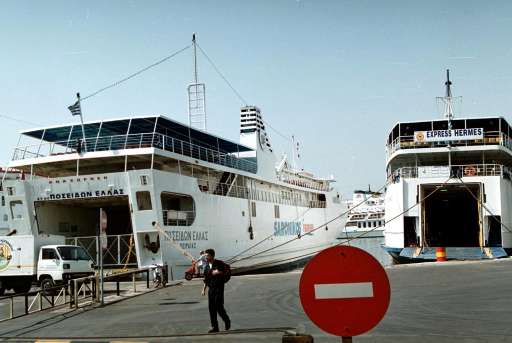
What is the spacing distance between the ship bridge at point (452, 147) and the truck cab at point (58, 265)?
17662 mm

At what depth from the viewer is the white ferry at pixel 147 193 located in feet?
75.9

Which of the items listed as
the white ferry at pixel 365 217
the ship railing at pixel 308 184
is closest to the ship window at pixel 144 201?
the ship railing at pixel 308 184

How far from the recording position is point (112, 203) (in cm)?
2695

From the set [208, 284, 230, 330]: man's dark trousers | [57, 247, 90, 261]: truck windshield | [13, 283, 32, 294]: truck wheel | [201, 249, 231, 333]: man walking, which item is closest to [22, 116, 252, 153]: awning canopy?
[57, 247, 90, 261]: truck windshield

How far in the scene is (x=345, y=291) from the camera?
3.50 m

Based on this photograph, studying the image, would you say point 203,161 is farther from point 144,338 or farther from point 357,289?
point 357,289

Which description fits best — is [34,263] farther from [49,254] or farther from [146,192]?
[146,192]

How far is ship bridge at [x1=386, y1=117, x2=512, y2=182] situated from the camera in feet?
96.6

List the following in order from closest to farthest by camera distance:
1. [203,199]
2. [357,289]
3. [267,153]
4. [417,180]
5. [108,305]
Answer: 1. [357,289]
2. [108,305]
3. [203,199]
4. [417,180]
5. [267,153]

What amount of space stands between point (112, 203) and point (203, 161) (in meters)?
5.16

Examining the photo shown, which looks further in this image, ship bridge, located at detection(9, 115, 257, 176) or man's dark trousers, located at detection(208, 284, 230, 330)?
ship bridge, located at detection(9, 115, 257, 176)

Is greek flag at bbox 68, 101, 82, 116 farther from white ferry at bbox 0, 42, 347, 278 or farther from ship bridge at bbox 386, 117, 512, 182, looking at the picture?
ship bridge at bbox 386, 117, 512, 182

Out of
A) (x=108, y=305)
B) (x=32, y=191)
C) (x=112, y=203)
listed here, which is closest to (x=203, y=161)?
(x=112, y=203)

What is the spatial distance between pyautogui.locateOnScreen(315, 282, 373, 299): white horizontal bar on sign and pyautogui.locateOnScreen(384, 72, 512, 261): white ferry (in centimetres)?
2464
